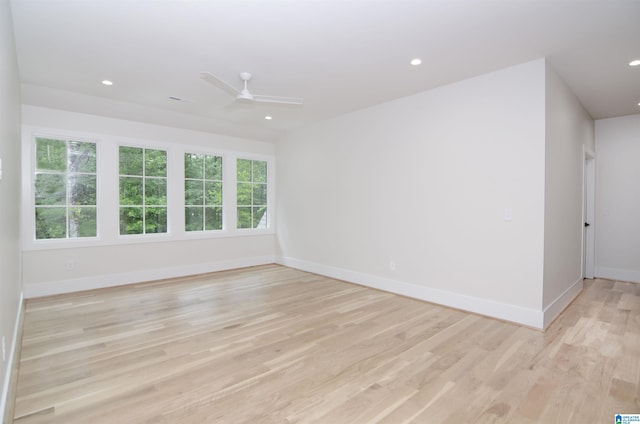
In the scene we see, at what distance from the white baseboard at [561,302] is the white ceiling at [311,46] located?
252 cm

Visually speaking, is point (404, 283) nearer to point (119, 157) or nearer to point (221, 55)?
point (221, 55)

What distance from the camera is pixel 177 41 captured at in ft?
9.44

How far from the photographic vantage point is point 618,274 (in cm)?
516

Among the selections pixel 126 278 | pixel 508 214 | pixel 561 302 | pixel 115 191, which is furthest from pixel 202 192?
pixel 561 302

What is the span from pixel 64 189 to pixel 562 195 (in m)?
6.56

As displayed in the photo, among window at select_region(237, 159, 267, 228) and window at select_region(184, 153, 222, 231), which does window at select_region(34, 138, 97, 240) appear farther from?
window at select_region(237, 159, 267, 228)

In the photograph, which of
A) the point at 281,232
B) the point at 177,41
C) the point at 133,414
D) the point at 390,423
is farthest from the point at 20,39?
the point at 281,232

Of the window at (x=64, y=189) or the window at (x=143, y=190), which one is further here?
the window at (x=143, y=190)

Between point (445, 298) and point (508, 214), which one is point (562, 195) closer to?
point (508, 214)

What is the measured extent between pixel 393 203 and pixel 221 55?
9.39 feet

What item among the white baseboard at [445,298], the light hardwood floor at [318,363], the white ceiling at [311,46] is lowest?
the light hardwood floor at [318,363]

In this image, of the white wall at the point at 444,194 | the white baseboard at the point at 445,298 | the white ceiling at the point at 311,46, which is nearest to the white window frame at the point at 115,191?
the white ceiling at the point at 311,46

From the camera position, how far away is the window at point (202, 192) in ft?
18.8

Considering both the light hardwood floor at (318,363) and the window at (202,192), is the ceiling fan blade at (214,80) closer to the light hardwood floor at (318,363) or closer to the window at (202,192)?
the light hardwood floor at (318,363)
